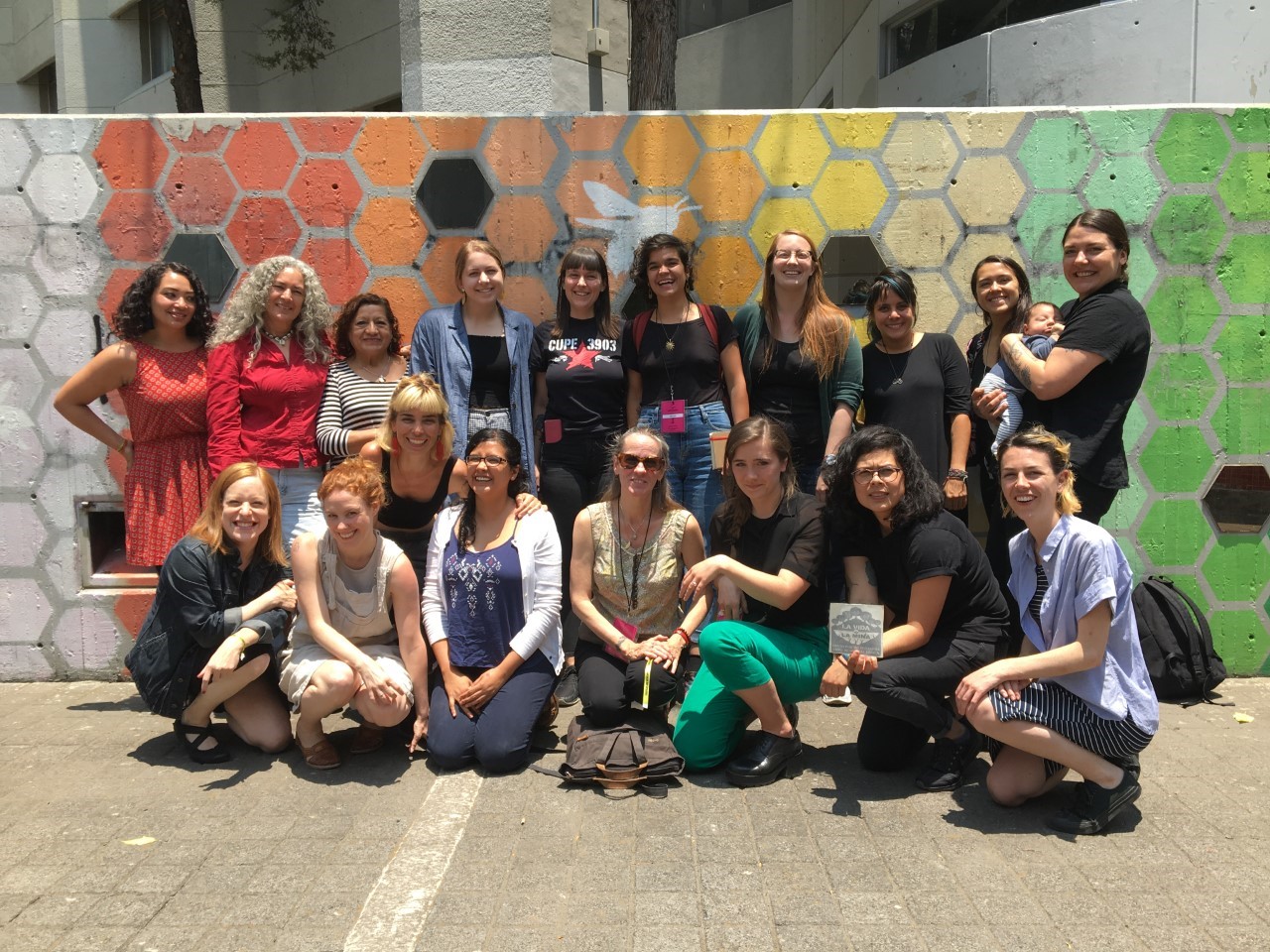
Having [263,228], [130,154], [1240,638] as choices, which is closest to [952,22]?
[1240,638]

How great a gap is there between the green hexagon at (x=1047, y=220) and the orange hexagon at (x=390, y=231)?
2866 millimetres

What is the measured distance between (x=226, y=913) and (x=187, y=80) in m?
10.2

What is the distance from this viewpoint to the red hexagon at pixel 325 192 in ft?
17.6

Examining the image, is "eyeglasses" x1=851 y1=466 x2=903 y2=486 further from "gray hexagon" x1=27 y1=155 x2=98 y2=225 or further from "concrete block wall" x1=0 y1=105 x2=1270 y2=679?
"gray hexagon" x1=27 y1=155 x2=98 y2=225

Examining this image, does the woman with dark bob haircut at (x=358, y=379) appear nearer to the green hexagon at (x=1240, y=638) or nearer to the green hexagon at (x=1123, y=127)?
the green hexagon at (x=1123, y=127)

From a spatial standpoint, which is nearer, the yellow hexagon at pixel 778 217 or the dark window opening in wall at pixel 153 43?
the yellow hexagon at pixel 778 217

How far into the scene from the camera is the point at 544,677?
4324mm

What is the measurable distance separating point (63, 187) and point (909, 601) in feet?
14.3

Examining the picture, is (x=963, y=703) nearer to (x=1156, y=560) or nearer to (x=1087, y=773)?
(x=1087, y=773)

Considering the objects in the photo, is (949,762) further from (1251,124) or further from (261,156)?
(261,156)

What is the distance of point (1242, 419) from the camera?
5309mm

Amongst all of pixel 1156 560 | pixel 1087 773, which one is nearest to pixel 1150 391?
pixel 1156 560

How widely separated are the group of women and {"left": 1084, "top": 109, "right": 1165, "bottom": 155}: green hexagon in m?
1.04

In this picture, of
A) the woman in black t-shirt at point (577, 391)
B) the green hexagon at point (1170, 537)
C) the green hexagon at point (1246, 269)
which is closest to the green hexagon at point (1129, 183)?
the green hexagon at point (1246, 269)
